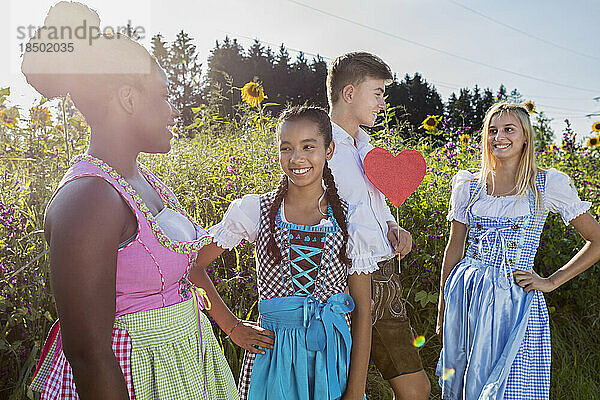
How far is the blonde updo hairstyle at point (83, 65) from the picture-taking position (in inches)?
44.3

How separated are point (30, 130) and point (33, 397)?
82.7 inches

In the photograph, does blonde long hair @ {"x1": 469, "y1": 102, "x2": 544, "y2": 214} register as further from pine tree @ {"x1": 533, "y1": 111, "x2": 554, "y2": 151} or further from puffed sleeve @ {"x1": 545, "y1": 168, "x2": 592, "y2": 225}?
pine tree @ {"x1": 533, "y1": 111, "x2": 554, "y2": 151}

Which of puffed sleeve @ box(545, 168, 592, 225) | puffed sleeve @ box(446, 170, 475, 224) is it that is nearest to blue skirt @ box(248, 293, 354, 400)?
puffed sleeve @ box(446, 170, 475, 224)

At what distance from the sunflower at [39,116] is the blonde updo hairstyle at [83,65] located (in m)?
2.89

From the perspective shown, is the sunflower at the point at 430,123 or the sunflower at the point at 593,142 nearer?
the sunflower at the point at 430,123

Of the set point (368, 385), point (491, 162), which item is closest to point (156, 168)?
point (368, 385)

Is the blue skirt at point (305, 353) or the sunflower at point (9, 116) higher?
the sunflower at point (9, 116)

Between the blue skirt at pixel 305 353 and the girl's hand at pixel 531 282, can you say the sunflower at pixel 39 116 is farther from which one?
the girl's hand at pixel 531 282

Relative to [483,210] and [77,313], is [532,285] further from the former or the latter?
[77,313]

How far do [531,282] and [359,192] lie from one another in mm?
992

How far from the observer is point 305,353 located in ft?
5.58

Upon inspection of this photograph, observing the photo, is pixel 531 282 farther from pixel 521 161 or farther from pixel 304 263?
pixel 304 263

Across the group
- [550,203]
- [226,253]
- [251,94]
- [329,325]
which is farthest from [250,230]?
[251,94]

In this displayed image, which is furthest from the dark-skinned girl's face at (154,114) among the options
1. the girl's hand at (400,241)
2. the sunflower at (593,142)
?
the sunflower at (593,142)
